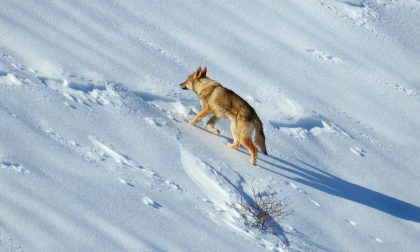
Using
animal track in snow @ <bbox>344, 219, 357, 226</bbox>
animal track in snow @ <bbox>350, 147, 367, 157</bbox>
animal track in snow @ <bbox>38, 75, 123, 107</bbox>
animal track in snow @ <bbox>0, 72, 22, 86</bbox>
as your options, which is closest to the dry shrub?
animal track in snow @ <bbox>344, 219, 357, 226</bbox>

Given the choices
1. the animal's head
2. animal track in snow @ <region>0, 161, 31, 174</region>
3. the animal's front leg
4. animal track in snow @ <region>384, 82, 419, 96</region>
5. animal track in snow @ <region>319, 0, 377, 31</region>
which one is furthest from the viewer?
animal track in snow @ <region>319, 0, 377, 31</region>

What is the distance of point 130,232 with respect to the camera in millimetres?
8906

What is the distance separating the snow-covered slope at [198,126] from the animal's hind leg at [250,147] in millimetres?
132

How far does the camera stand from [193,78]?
522 inches

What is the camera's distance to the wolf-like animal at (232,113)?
12.0 metres

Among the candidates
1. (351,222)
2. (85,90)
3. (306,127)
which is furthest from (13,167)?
(306,127)

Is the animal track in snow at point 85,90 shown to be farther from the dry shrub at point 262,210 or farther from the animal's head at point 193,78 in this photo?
the dry shrub at point 262,210

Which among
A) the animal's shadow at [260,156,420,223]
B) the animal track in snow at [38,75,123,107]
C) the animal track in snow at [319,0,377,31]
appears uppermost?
the animal track in snow at [319,0,377,31]

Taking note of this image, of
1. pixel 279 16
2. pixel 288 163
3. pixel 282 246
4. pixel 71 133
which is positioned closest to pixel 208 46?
pixel 279 16

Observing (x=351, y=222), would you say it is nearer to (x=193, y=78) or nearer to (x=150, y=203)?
(x=150, y=203)

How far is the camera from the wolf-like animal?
39.2ft

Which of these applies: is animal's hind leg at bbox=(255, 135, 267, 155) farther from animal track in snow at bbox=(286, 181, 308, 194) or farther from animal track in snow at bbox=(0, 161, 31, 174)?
animal track in snow at bbox=(0, 161, 31, 174)

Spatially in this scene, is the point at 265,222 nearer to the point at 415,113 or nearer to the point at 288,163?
the point at 288,163

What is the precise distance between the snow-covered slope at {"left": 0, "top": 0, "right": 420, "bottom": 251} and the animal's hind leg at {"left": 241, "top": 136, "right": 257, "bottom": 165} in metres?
0.13
